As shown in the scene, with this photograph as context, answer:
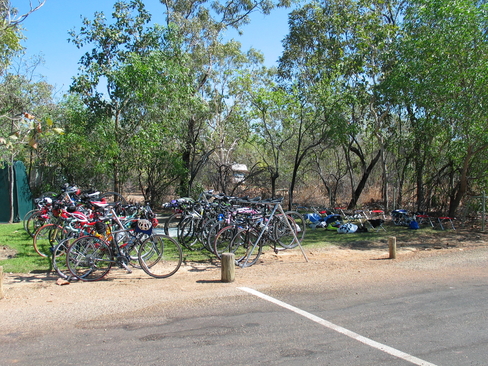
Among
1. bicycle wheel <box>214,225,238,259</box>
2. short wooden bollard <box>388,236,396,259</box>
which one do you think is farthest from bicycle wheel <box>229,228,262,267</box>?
short wooden bollard <box>388,236,396,259</box>

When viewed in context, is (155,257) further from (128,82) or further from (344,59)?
(344,59)

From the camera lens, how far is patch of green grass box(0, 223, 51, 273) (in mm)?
7258

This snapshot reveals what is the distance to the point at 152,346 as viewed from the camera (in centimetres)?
431

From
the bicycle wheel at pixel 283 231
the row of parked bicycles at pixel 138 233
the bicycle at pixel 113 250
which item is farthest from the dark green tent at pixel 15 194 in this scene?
the bicycle wheel at pixel 283 231

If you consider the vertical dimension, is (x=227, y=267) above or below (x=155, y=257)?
below

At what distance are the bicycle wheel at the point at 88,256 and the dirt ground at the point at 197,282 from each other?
185 millimetres

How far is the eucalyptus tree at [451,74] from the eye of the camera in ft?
36.1

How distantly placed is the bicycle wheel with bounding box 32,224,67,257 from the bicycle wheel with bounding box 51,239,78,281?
451 mm

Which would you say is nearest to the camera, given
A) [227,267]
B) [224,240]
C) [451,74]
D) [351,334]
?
[351,334]

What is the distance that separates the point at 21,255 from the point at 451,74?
11.7 metres

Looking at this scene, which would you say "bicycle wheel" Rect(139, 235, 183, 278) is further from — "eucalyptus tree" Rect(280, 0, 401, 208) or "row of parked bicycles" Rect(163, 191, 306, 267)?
"eucalyptus tree" Rect(280, 0, 401, 208)

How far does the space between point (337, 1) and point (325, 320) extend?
16.2m

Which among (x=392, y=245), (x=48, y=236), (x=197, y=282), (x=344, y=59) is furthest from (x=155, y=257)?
(x=344, y=59)

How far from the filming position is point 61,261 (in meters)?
7.46
